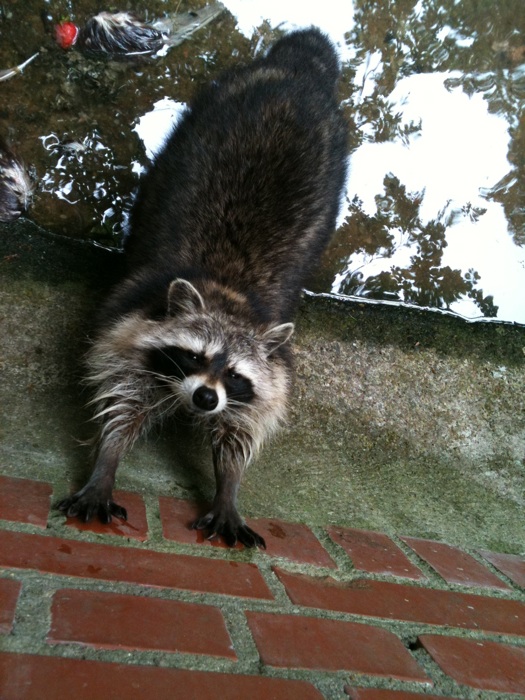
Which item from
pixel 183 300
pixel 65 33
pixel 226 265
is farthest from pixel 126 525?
pixel 65 33

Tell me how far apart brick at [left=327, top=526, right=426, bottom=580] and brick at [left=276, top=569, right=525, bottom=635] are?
0.24 feet

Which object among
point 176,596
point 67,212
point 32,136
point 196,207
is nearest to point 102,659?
point 176,596

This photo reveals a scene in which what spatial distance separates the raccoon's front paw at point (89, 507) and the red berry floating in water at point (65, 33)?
2167 mm

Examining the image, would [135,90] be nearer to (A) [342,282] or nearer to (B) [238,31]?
(B) [238,31]

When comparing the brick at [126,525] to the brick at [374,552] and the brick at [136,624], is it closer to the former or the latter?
the brick at [136,624]

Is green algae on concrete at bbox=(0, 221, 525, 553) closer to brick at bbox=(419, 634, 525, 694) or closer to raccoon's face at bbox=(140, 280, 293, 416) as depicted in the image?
raccoon's face at bbox=(140, 280, 293, 416)

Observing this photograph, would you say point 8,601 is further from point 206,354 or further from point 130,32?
point 130,32

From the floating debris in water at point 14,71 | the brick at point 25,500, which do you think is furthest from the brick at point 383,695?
the floating debris in water at point 14,71

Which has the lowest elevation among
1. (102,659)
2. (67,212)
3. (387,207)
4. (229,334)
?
(102,659)

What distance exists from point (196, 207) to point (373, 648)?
6.37 feet

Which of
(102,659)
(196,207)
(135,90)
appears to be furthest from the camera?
(135,90)

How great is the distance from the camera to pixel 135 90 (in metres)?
3.14

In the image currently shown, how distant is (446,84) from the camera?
345 cm

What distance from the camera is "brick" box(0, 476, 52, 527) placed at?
172 centimetres
